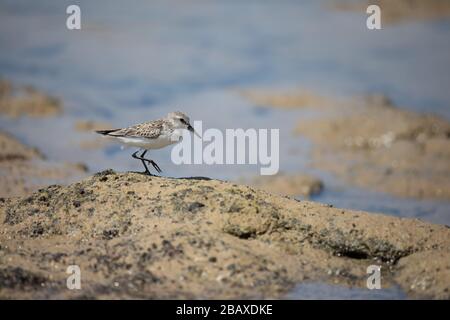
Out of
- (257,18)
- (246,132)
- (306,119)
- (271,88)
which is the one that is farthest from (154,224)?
(257,18)

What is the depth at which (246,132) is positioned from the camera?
54.3 feet

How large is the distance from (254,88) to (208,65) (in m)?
1.71

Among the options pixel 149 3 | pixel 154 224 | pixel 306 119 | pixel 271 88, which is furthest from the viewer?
pixel 149 3

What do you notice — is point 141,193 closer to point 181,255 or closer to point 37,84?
point 181,255

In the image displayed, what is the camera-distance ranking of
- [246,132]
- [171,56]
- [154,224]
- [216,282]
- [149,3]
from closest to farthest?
[216,282], [154,224], [246,132], [171,56], [149,3]

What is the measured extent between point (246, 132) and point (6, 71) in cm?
613

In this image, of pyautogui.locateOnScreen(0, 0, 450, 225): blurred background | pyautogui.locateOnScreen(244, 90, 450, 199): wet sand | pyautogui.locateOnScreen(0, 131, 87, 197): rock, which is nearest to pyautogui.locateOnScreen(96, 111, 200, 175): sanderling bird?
pyautogui.locateOnScreen(0, 131, 87, 197): rock

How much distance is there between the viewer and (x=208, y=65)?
810 inches

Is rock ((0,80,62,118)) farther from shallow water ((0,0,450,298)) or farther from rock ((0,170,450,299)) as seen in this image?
rock ((0,170,450,299))

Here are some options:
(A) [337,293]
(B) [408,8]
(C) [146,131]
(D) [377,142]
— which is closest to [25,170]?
(C) [146,131]

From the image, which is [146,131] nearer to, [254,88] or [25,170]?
[25,170]

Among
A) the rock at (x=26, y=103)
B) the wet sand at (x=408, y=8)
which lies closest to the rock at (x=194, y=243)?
the rock at (x=26, y=103)

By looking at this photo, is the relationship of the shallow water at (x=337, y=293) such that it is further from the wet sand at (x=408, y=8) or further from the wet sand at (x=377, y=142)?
the wet sand at (x=408, y=8)

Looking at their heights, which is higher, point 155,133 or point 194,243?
point 155,133
